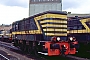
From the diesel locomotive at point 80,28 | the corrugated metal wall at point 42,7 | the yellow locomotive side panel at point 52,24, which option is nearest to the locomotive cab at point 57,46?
the yellow locomotive side panel at point 52,24

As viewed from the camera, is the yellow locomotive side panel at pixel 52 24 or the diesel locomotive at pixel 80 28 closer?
the yellow locomotive side panel at pixel 52 24

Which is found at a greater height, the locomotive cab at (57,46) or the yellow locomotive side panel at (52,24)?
the yellow locomotive side panel at (52,24)

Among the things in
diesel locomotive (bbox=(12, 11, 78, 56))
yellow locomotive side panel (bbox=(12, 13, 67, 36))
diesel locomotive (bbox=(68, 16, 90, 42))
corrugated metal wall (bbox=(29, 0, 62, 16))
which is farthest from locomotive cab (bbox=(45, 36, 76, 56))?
corrugated metal wall (bbox=(29, 0, 62, 16))

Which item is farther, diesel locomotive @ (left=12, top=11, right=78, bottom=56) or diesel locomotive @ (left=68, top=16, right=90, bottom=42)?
diesel locomotive @ (left=68, top=16, right=90, bottom=42)

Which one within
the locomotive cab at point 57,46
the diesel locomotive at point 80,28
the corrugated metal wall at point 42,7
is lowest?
the locomotive cab at point 57,46

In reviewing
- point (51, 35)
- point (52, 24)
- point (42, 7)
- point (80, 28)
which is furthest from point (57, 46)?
point (42, 7)

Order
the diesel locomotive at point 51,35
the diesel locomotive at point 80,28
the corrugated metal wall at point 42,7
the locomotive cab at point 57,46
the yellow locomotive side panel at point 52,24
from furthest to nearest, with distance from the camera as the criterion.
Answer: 1. the corrugated metal wall at point 42,7
2. the diesel locomotive at point 80,28
3. the yellow locomotive side panel at point 52,24
4. the diesel locomotive at point 51,35
5. the locomotive cab at point 57,46


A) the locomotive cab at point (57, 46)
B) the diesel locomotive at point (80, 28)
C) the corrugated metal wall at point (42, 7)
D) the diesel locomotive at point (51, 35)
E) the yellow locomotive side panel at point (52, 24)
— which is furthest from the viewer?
the corrugated metal wall at point (42, 7)

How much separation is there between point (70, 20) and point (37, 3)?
44052 mm

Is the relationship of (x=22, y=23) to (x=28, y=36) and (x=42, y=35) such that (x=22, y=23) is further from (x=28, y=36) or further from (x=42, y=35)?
(x=42, y=35)

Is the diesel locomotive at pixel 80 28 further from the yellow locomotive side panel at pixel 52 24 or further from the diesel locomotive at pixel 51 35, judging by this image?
the yellow locomotive side panel at pixel 52 24

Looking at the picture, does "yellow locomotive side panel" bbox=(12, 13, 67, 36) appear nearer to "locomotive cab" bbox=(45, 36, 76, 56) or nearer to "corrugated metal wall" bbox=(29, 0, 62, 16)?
"locomotive cab" bbox=(45, 36, 76, 56)

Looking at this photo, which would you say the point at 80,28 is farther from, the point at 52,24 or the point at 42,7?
the point at 42,7

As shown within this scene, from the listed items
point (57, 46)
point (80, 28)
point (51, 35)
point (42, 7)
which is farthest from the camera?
point (42, 7)
